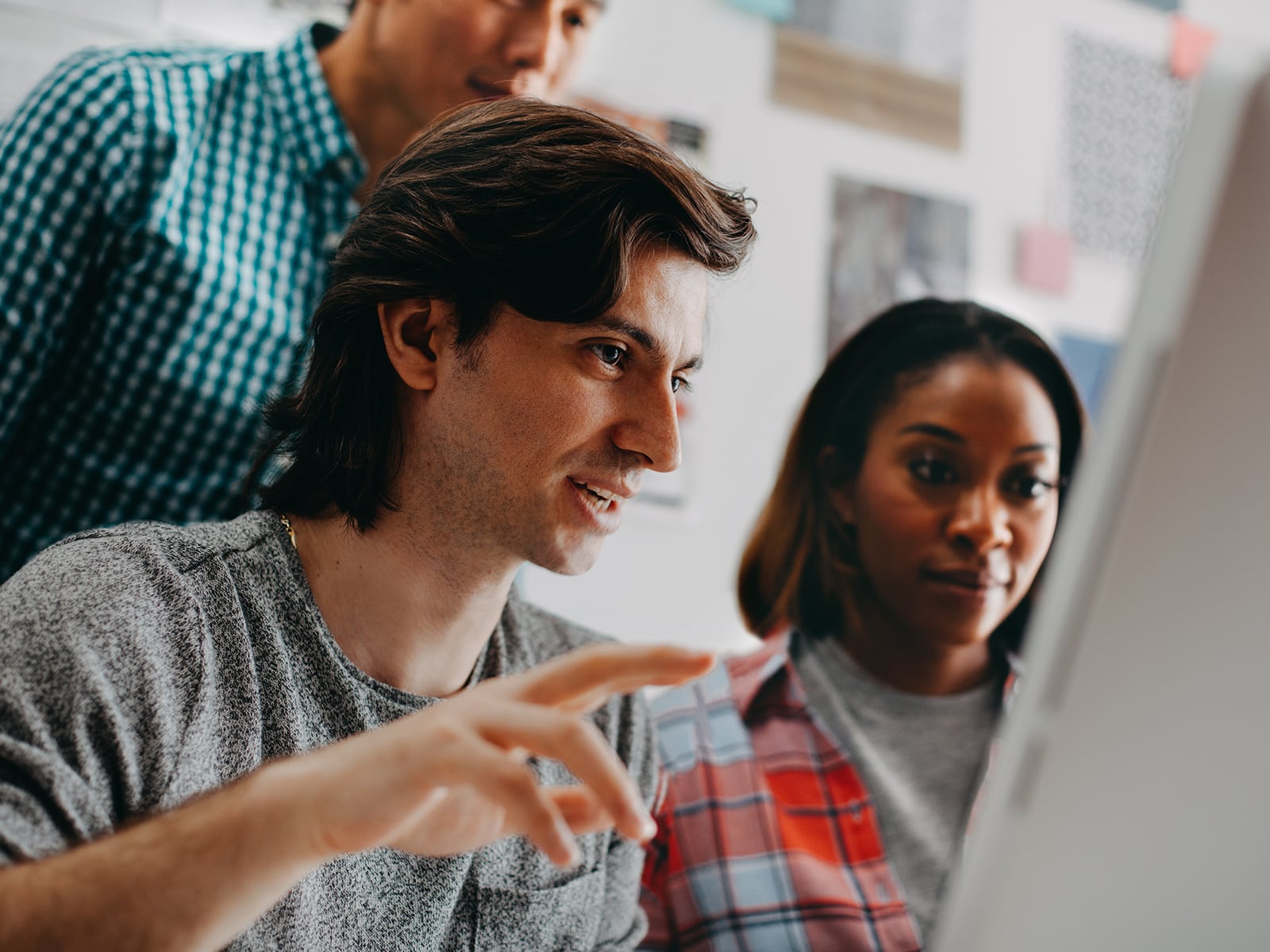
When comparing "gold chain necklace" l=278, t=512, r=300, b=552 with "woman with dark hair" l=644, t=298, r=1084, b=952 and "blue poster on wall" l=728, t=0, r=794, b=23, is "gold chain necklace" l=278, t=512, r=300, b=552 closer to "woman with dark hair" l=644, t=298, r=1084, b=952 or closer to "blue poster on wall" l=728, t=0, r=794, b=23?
"woman with dark hair" l=644, t=298, r=1084, b=952

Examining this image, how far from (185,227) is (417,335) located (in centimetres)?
35

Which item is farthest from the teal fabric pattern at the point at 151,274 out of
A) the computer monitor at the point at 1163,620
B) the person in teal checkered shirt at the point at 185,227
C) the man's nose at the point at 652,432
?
the computer monitor at the point at 1163,620

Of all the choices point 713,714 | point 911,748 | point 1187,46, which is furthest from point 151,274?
point 1187,46

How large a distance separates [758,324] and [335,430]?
2.29 ft

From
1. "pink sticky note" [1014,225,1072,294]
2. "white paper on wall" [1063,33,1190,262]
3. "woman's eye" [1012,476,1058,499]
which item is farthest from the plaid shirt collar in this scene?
"white paper on wall" [1063,33,1190,262]

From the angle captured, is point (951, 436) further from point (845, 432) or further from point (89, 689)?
point (89, 689)

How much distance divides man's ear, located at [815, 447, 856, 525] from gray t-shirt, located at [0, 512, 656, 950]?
0.50 metres

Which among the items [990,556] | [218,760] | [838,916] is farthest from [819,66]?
[218,760]

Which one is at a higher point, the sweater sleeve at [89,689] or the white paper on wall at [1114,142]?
the white paper on wall at [1114,142]

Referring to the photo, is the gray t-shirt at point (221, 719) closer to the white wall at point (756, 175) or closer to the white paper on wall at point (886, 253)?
the white wall at point (756, 175)

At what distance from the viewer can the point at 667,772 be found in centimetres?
113

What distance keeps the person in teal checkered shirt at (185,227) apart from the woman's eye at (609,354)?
0.34m

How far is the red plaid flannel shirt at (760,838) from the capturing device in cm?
108

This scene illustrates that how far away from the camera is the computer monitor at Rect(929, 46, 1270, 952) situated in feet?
1.43
